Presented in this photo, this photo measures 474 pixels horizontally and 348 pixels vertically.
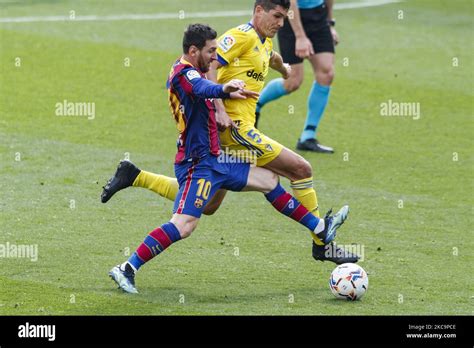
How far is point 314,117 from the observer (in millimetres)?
13555

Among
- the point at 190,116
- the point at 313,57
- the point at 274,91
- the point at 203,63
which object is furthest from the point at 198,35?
the point at 274,91

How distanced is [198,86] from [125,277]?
150cm

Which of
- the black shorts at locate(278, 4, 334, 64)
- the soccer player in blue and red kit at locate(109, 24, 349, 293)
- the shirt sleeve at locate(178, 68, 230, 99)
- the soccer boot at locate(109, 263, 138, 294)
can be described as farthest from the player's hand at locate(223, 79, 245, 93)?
the black shorts at locate(278, 4, 334, 64)

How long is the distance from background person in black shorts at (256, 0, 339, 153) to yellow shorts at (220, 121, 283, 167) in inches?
163

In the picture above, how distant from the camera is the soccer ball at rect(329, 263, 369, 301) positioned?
26.5ft

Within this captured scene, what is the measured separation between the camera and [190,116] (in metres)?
8.33

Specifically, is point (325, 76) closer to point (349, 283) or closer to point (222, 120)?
point (222, 120)

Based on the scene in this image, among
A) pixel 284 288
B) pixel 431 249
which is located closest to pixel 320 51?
pixel 431 249

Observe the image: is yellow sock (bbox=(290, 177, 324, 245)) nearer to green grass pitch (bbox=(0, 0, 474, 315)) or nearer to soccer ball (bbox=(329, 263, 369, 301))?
green grass pitch (bbox=(0, 0, 474, 315))

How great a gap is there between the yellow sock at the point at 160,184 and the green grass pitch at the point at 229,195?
0.57 metres

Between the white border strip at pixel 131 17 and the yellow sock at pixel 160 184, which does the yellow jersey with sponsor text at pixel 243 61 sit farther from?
the white border strip at pixel 131 17

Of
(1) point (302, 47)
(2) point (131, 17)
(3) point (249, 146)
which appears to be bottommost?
(3) point (249, 146)

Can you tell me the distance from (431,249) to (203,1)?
14364 mm
